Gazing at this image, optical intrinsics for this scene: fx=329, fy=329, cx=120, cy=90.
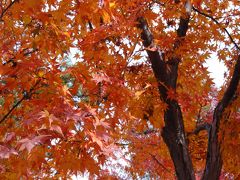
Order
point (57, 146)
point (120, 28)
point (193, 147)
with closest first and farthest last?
point (57, 146), point (120, 28), point (193, 147)

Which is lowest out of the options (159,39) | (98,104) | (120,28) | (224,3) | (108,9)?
(98,104)

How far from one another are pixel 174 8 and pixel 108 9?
7.82 ft

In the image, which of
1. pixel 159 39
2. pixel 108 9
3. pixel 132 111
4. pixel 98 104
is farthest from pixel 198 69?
pixel 108 9

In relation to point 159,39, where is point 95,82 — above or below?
below

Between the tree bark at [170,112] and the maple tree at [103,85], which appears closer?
the maple tree at [103,85]

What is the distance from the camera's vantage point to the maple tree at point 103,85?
8.96 ft

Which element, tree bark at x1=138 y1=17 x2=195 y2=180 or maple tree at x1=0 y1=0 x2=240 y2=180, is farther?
tree bark at x1=138 y1=17 x2=195 y2=180

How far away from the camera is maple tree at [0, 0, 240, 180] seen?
2732 mm

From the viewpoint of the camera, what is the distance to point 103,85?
12.4ft

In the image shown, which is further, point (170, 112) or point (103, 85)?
point (170, 112)

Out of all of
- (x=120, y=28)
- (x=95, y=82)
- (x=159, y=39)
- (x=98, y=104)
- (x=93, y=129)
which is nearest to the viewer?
Result: (x=93, y=129)

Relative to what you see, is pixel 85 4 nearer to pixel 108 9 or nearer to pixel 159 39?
pixel 108 9

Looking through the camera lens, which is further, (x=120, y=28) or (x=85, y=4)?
(x=120, y=28)

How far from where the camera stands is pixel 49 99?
2895mm
